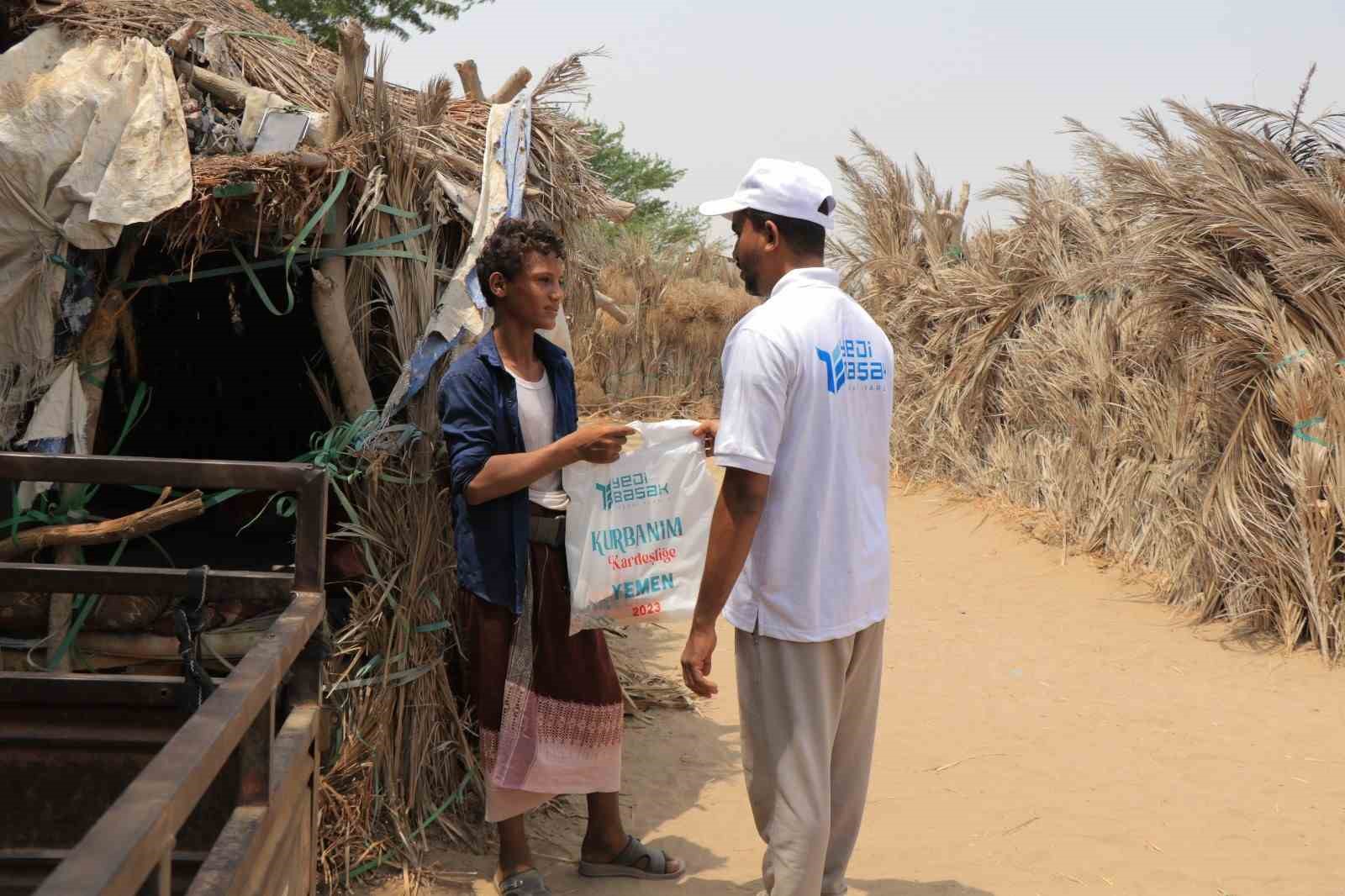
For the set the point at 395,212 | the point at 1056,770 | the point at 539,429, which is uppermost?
the point at 395,212

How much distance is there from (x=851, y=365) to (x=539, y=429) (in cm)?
105

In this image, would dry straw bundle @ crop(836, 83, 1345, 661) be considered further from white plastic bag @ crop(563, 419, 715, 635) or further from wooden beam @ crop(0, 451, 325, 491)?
wooden beam @ crop(0, 451, 325, 491)

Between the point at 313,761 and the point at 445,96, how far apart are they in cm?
235

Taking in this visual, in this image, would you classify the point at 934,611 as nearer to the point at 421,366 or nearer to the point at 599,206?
the point at 599,206

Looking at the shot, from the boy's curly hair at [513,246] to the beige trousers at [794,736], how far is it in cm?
125

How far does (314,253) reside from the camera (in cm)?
381

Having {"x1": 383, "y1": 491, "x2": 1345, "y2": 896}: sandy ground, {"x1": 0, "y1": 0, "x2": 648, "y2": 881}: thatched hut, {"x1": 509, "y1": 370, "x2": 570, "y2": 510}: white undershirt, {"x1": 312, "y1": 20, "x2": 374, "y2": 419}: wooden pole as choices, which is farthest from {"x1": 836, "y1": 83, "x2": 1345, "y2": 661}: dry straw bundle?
{"x1": 312, "y1": 20, "x2": 374, "y2": 419}: wooden pole

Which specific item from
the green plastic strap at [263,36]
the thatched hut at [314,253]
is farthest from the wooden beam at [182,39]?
the green plastic strap at [263,36]

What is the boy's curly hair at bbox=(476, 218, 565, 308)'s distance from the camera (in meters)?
3.37

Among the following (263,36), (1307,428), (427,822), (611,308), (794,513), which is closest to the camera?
(794,513)

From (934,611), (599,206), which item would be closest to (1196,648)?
(934,611)

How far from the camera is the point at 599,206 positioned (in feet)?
14.7

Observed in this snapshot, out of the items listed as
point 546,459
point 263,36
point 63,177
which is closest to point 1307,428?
point 546,459

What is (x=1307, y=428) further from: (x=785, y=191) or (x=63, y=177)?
(x=63, y=177)
